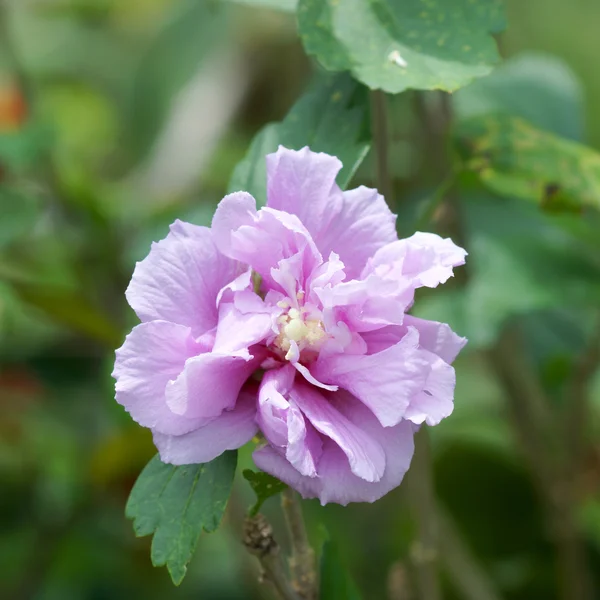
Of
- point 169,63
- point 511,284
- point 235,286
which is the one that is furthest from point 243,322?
point 169,63

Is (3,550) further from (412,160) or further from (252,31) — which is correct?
(252,31)

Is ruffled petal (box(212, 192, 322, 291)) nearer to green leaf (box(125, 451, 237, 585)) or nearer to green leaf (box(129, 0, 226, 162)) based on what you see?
green leaf (box(125, 451, 237, 585))

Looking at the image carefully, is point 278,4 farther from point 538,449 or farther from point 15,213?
point 538,449

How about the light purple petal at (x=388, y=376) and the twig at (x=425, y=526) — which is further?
the twig at (x=425, y=526)

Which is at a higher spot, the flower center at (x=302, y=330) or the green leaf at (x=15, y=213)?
the flower center at (x=302, y=330)

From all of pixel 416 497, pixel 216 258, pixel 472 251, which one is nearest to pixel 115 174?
pixel 472 251

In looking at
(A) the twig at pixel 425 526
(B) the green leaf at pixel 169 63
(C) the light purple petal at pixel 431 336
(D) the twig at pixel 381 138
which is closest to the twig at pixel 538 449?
(A) the twig at pixel 425 526

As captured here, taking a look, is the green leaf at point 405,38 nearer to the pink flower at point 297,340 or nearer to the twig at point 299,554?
the pink flower at point 297,340

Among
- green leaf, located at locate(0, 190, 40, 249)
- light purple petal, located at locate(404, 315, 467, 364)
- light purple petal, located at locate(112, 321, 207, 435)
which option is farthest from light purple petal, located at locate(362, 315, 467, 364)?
green leaf, located at locate(0, 190, 40, 249)
